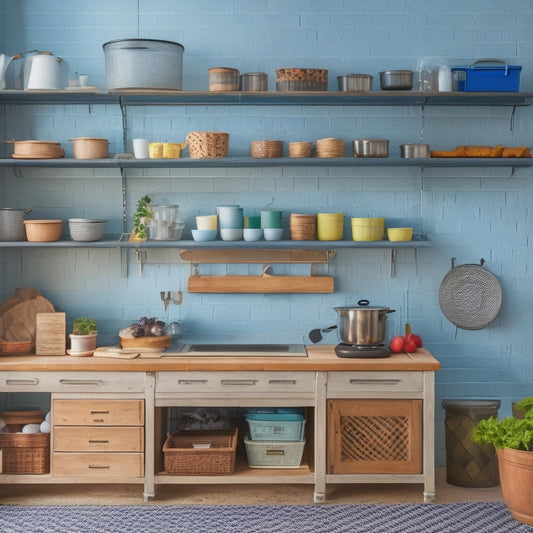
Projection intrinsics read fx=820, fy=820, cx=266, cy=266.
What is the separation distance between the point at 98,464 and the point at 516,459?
2.29 m

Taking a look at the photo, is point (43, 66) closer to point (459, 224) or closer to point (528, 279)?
point (459, 224)

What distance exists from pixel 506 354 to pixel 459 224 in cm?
89

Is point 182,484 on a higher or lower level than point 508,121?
lower

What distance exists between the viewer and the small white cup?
16.4 feet

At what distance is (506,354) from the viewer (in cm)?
530

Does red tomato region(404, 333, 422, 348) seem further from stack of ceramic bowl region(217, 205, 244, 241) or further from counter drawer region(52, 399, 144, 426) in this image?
counter drawer region(52, 399, 144, 426)

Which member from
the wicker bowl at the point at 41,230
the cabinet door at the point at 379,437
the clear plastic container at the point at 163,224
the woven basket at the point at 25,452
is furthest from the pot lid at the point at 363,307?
the woven basket at the point at 25,452

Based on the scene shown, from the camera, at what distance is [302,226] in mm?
5023

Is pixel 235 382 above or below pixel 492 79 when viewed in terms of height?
below

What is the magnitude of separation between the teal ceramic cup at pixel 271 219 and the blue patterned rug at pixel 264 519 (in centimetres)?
165

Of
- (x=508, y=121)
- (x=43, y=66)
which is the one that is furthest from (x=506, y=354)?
(x=43, y=66)

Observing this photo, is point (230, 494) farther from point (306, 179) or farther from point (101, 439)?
point (306, 179)

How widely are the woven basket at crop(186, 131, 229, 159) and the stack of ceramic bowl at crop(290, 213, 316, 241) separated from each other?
1.95 feet

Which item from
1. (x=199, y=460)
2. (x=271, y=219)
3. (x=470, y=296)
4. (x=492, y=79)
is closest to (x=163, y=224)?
(x=271, y=219)
